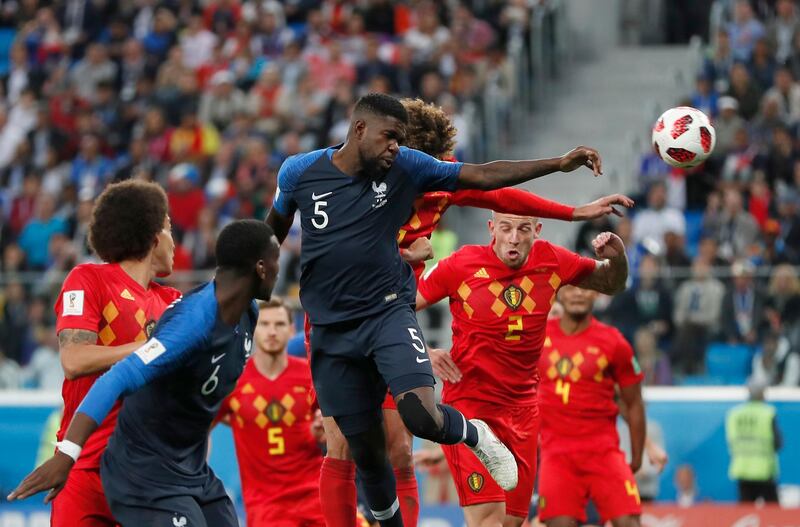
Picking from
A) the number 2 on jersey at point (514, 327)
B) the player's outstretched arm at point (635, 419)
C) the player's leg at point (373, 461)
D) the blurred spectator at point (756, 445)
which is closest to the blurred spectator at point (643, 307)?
the blurred spectator at point (756, 445)

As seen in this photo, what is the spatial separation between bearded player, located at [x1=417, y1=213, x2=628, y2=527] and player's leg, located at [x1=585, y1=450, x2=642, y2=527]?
60.6 inches

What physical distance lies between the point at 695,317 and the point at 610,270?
6145mm

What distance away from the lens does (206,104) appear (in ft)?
68.6

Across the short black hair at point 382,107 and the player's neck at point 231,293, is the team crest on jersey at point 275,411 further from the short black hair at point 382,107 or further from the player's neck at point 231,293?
the player's neck at point 231,293

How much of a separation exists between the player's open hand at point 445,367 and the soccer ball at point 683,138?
1.77 meters

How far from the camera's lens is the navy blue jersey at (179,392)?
6.23m

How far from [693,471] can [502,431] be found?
6082 millimetres

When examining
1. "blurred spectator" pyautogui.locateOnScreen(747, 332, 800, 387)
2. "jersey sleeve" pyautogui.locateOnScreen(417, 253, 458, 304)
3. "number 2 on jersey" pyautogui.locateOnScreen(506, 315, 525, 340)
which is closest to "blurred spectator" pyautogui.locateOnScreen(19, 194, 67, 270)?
"blurred spectator" pyautogui.locateOnScreen(747, 332, 800, 387)

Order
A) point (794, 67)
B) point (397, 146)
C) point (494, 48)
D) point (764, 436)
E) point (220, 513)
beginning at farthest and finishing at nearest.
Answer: point (494, 48) < point (794, 67) < point (764, 436) < point (397, 146) < point (220, 513)

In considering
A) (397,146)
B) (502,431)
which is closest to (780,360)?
(502,431)

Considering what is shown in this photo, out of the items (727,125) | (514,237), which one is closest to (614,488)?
(514,237)

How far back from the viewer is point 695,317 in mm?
14516

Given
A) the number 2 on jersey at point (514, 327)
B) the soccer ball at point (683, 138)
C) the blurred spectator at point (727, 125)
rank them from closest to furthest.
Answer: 1. the soccer ball at point (683, 138)
2. the number 2 on jersey at point (514, 327)
3. the blurred spectator at point (727, 125)

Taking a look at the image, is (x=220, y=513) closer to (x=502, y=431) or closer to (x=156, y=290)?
(x=156, y=290)
